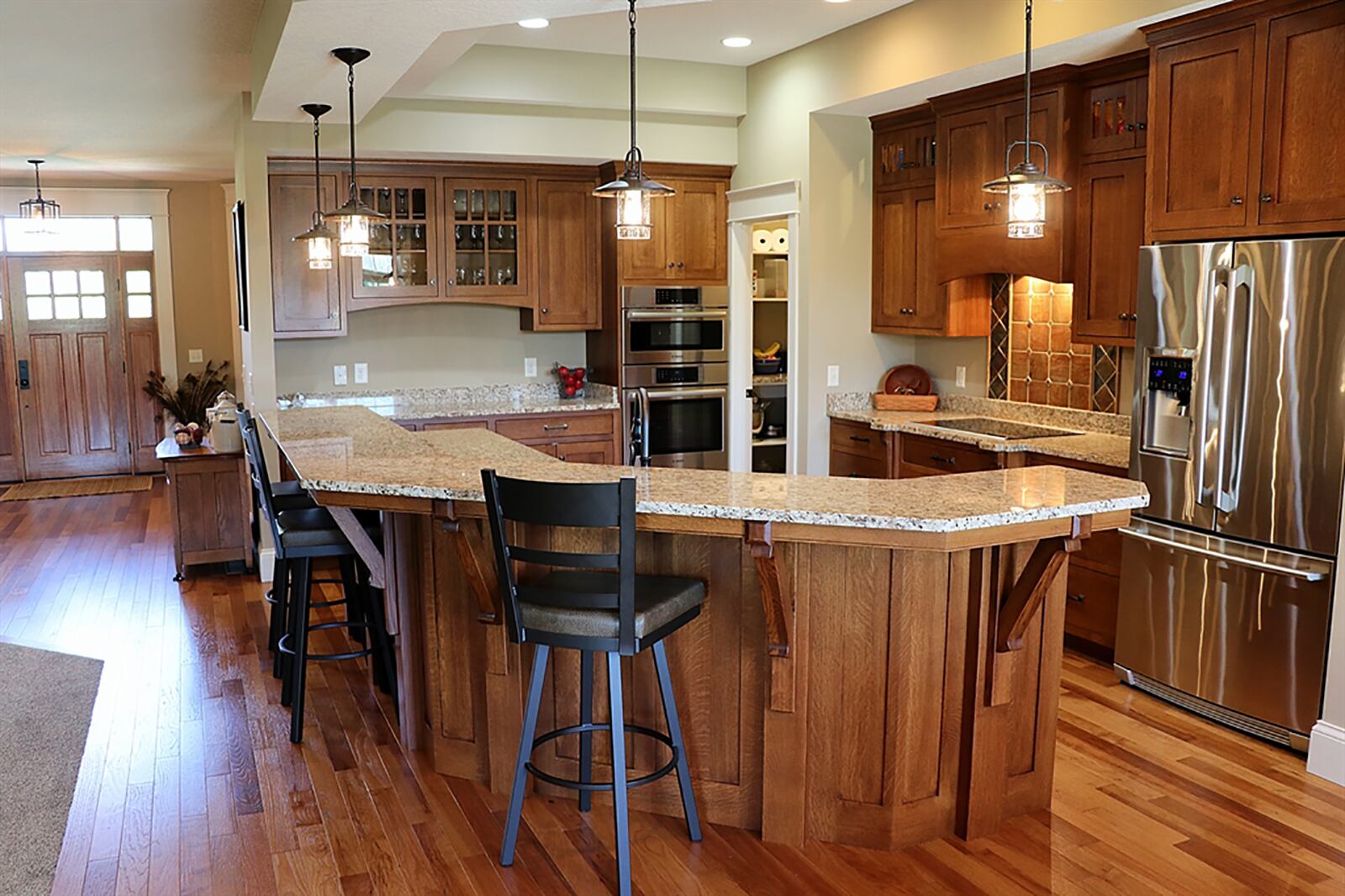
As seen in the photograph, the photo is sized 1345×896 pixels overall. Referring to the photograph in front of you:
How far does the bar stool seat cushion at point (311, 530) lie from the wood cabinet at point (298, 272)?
2.32 m

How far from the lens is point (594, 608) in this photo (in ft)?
8.86

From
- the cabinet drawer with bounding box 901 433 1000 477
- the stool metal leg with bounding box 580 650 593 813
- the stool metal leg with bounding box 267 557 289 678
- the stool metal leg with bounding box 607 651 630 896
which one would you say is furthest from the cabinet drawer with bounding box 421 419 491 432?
the stool metal leg with bounding box 607 651 630 896

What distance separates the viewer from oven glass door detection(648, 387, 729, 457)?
6.52 m

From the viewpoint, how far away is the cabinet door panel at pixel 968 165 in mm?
4996

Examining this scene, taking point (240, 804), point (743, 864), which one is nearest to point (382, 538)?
point (240, 804)

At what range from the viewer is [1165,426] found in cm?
398

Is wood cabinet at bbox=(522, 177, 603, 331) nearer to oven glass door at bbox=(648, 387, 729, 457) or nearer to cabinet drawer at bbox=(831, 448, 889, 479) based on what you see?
oven glass door at bbox=(648, 387, 729, 457)

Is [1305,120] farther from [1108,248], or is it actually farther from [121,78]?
[121,78]

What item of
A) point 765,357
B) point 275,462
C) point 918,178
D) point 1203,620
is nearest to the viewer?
point 1203,620

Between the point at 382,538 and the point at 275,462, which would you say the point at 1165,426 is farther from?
the point at 275,462

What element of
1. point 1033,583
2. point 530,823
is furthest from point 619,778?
point 1033,583

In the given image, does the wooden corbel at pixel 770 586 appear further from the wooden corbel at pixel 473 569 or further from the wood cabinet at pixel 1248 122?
the wood cabinet at pixel 1248 122

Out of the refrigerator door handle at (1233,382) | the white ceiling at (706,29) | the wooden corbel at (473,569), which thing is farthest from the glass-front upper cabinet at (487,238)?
the refrigerator door handle at (1233,382)

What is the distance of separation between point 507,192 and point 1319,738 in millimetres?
4836
